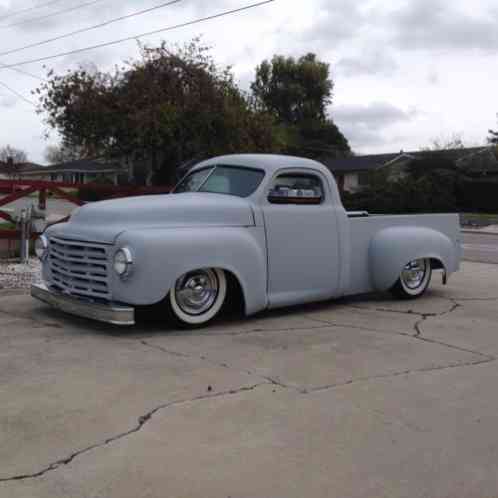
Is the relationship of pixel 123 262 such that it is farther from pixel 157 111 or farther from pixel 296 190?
pixel 157 111

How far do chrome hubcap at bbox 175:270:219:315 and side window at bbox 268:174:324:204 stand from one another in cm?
114

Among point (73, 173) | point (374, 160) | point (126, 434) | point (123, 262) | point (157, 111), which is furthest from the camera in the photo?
point (73, 173)

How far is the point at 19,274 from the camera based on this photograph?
9.29 metres

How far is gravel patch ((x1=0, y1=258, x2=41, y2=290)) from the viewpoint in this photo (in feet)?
28.1

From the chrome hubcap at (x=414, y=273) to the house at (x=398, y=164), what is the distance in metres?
32.4

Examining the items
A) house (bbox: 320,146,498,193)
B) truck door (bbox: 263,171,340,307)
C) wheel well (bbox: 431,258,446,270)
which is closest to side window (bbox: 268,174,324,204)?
truck door (bbox: 263,171,340,307)

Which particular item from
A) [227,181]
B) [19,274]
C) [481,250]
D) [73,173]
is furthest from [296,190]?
[73,173]

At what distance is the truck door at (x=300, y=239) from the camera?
6.61 meters

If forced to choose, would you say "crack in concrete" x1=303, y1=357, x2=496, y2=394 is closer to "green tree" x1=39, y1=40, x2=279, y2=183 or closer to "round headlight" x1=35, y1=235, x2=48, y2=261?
"round headlight" x1=35, y1=235, x2=48, y2=261

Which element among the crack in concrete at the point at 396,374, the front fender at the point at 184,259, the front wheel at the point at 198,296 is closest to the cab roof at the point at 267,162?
the front fender at the point at 184,259

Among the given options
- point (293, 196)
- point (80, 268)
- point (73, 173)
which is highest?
point (73, 173)

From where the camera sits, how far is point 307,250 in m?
6.87

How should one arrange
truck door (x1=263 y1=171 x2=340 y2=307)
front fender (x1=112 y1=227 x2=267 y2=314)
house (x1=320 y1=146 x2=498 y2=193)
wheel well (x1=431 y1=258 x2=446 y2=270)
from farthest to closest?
house (x1=320 y1=146 x2=498 y2=193) → wheel well (x1=431 y1=258 x2=446 y2=270) → truck door (x1=263 y1=171 x2=340 y2=307) → front fender (x1=112 y1=227 x2=267 y2=314)

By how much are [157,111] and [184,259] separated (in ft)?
31.2
